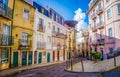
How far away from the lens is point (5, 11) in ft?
68.9

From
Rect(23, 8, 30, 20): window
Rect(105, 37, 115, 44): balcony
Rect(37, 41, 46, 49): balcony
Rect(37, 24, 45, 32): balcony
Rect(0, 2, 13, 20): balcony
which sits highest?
Rect(23, 8, 30, 20): window

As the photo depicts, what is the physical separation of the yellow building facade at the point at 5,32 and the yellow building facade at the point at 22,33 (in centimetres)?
130

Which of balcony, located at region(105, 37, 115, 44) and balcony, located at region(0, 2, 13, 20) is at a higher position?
balcony, located at region(0, 2, 13, 20)

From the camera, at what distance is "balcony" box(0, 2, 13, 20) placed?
66.0 feet

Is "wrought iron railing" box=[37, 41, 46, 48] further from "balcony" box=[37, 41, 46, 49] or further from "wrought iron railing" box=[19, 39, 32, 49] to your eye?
"wrought iron railing" box=[19, 39, 32, 49]

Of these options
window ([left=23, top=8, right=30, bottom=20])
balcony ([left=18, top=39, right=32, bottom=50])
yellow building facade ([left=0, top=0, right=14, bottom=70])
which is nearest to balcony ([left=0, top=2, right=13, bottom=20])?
yellow building facade ([left=0, top=0, right=14, bottom=70])

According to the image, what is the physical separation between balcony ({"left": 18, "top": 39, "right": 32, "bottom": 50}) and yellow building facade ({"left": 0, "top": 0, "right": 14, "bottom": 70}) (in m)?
2.72

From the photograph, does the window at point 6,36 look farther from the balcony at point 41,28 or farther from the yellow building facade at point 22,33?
the balcony at point 41,28

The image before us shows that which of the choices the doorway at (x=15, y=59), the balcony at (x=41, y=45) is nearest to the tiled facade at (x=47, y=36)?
the balcony at (x=41, y=45)

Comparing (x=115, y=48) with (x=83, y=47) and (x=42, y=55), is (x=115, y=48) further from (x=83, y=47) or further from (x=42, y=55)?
(x=83, y=47)

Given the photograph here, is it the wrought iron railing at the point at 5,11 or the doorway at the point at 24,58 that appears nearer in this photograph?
the wrought iron railing at the point at 5,11

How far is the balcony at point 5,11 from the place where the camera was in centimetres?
2013

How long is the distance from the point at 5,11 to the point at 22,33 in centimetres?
620

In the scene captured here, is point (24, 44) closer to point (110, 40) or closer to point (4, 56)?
point (4, 56)
